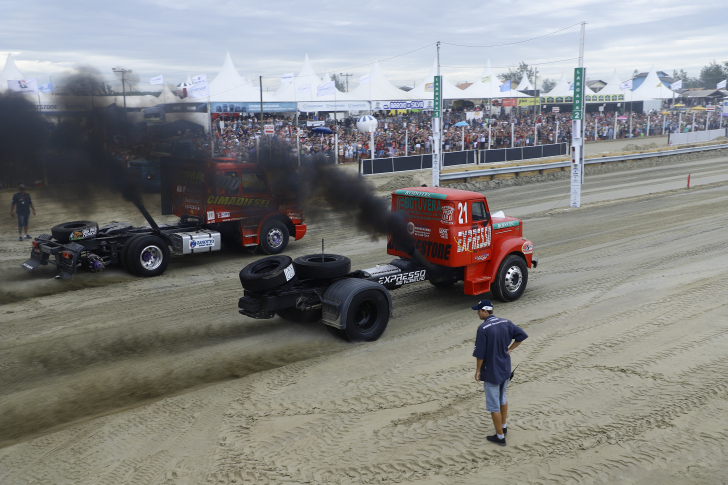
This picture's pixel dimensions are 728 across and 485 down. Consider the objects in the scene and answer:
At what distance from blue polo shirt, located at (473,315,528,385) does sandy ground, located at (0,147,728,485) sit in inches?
34.8

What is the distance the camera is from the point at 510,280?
1155 centimetres

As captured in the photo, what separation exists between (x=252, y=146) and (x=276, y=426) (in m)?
12.1

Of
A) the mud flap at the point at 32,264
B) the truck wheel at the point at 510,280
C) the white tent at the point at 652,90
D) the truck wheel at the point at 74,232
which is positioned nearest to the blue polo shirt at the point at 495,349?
the truck wheel at the point at 510,280

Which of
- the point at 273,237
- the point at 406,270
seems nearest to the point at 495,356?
the point at 406,270

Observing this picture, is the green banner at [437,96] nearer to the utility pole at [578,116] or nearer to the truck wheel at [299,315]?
the utility pole at [578,116]

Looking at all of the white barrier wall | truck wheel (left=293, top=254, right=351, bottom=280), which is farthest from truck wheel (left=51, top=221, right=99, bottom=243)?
the white barrier wall

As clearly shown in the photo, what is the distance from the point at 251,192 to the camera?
15.4 meters

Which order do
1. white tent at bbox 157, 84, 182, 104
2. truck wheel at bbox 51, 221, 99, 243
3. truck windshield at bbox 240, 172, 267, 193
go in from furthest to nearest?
truck windshield at bbox 240, 172, 267, 193
truck wheel at bbox 51, 221, 99, 243
white tent at bbox 157, 84, 182, 104

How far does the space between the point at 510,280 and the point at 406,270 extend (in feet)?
7.60

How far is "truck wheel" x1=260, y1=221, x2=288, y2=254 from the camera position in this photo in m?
15.9

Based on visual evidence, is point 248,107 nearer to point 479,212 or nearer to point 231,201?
point 231,201

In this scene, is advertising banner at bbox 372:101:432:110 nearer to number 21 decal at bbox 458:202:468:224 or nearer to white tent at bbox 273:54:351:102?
white tent at bbox 273:54:351:102

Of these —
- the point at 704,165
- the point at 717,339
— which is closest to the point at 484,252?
the point at 717,339

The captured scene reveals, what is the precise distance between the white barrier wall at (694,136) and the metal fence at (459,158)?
14954 millimetres
